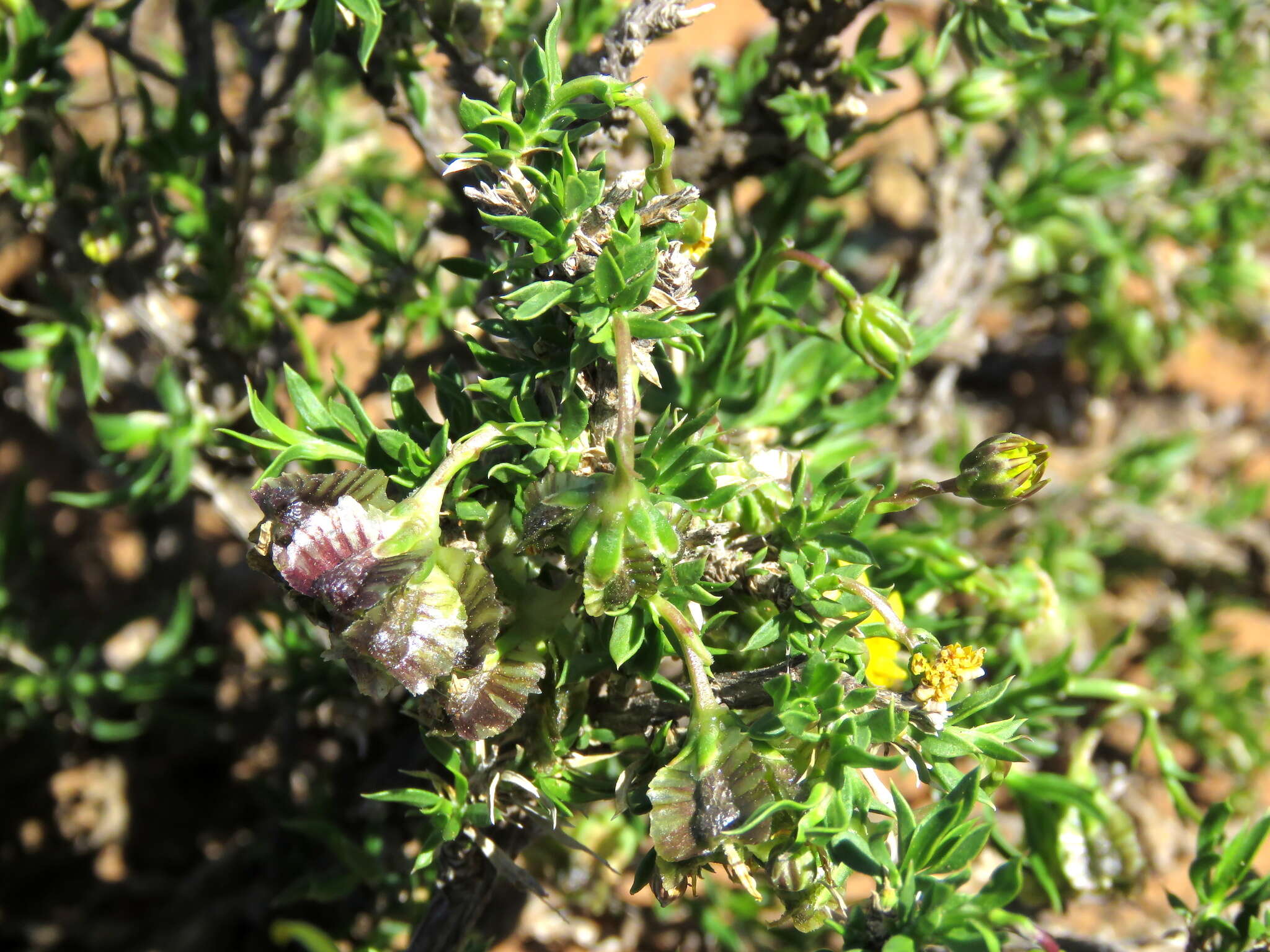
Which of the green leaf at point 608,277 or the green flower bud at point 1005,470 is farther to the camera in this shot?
the green flower bud at point 1005,470

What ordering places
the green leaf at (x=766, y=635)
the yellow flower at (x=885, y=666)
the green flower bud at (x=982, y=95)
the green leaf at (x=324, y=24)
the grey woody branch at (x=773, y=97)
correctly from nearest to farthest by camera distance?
the green leaf at (x=766, y=635), the green leaf at (x=324, y=24), the yellow flower at (x=885, y=666), the grey woody branch at (x=773, y=97), the green flower bud at (x=982, y=95)

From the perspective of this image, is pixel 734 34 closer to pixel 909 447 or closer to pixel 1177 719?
pixel 909 447

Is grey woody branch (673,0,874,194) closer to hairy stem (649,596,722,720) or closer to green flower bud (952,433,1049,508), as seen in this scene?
green flower bud (952,433,1049,508)

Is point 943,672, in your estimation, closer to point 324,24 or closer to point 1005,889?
point 1005,889

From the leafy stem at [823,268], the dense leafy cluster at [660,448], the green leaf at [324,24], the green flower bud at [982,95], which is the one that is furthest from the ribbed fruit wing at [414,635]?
the green flower bud at [982,95]

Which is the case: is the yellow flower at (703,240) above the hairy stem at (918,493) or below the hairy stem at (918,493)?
above

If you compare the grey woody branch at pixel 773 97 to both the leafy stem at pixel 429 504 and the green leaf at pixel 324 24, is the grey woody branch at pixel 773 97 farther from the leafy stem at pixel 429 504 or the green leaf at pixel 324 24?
the leafy stem at pixel 429 504

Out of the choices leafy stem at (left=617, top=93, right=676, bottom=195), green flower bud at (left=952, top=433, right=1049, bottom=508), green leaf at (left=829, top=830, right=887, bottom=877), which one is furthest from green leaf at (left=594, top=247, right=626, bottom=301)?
green leaf at (left=829, top=830, right=887, bottom=877)

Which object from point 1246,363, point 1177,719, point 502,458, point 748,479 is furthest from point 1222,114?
point 502,458
